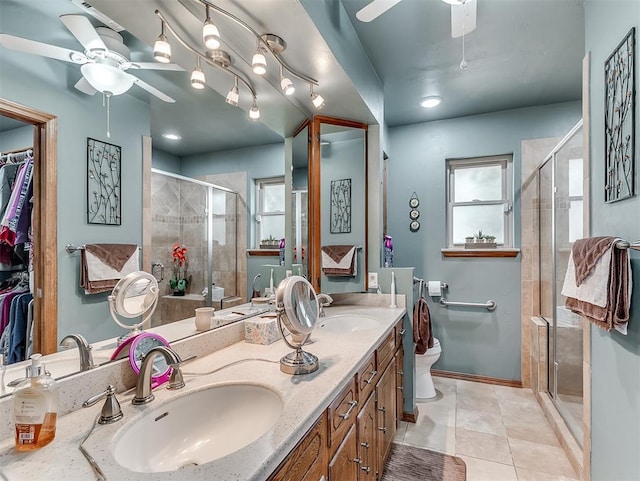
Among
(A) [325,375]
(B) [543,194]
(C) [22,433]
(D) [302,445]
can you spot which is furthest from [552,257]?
(C) [22,433]

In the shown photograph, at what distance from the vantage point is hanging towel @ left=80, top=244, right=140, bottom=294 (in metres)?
0.98

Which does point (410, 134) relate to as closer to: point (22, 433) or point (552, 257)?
point (552, 257)

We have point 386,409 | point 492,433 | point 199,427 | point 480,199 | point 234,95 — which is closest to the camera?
point 199,427

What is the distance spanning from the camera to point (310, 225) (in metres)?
2.38

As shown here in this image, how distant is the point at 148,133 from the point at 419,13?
164 centimetres

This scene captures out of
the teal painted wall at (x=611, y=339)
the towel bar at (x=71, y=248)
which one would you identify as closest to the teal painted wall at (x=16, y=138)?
the towel bar at (x=71, y=248)

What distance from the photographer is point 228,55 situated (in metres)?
1.52

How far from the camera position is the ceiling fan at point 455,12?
141 cm

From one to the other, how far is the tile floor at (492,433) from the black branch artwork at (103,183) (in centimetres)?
224

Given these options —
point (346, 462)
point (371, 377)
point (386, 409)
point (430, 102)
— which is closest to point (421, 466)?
point (386, 409)

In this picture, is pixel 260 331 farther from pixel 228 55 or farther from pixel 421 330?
pixel 421 330

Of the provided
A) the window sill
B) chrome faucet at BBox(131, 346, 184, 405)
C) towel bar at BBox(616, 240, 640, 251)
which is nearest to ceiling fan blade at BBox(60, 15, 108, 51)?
chrome faucet at BBox(131, 346, 184, 405)

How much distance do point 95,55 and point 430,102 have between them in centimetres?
263

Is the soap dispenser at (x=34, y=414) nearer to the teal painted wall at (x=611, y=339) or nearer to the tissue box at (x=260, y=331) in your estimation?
the tissue box at (x=260, y=331)
